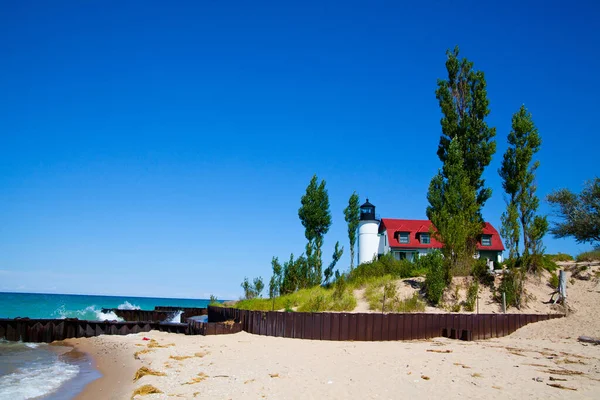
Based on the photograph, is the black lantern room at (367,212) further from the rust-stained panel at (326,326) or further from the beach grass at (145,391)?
the beach grass at (145,391)

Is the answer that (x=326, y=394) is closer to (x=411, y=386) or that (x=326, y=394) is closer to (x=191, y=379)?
(x=411, y=386)

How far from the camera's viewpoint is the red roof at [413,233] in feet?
162

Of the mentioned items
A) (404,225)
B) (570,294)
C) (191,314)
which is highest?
(404,225)

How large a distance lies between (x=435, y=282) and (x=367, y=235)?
941 inches

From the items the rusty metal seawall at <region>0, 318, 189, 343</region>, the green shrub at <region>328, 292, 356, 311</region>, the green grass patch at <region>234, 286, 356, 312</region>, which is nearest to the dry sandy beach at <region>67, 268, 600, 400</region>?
the rusty metal seawall at <region>0, 318, 189, 343</region>

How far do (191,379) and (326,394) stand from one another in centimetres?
368

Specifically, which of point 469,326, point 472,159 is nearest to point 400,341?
point 469,326

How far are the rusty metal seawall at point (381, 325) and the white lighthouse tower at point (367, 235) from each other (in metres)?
28.9

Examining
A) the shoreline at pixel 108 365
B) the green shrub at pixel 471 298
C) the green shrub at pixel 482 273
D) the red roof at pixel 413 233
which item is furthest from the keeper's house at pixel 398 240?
the shoreline at pixel 108 365

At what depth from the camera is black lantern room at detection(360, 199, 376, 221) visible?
51281 millimetres

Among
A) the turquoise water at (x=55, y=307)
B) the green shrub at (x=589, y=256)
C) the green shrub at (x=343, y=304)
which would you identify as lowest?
the turquoise water at (x=55, y=307)

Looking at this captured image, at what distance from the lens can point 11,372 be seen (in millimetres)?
15078

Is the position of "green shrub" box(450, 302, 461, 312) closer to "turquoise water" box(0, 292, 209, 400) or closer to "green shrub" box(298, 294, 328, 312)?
"green shrub" box(298, 294, 328, 312)

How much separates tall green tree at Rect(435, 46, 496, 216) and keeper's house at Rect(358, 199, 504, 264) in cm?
1535
